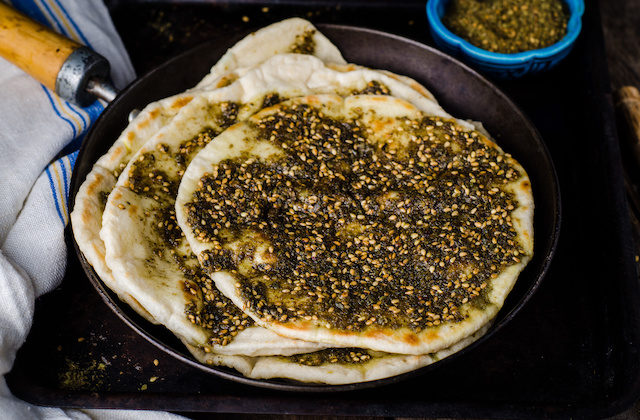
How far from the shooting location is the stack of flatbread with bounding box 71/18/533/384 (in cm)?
307

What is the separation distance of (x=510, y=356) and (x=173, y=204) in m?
2.24

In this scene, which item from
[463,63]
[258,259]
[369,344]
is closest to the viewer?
[369,344]

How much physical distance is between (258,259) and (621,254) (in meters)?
2.22

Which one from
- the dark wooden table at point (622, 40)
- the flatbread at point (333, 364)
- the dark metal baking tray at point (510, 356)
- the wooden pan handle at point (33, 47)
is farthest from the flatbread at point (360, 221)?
the dark wooden table at point (622, 40)

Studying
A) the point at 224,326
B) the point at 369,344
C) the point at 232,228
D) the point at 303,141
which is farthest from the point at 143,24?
the point at 369,344

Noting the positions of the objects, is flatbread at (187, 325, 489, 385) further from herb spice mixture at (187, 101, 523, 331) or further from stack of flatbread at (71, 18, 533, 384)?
herb spice mixture at (187, 101, 523, 331)

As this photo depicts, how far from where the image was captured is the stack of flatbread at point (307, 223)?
3.07 metres

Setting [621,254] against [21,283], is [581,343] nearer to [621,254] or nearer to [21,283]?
[621,254]

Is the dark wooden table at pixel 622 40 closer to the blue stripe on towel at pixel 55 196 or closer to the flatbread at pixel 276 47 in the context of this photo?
the flatbread at pixel 276 47

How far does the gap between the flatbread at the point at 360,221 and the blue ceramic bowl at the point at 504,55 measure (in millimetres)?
808

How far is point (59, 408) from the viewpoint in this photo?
3.24 metres

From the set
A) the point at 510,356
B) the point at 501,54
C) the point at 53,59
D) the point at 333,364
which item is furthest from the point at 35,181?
the point at 501,54

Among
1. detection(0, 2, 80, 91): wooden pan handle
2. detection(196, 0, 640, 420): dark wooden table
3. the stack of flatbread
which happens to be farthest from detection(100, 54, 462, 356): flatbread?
detection(196, 0, 640, 420): dark wooden table

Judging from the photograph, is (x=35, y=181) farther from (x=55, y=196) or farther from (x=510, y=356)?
(x=510, y=356)
